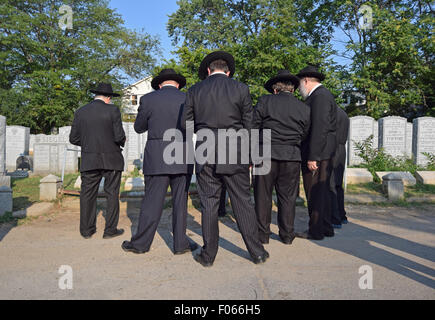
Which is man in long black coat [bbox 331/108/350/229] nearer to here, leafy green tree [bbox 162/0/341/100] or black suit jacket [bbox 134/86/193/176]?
black suit jacket [bbox 134/86/193/176]

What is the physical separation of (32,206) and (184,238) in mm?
3629

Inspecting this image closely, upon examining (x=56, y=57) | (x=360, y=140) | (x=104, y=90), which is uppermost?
(x=56, y=57)

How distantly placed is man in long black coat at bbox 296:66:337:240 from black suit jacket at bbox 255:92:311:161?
0.17 metres

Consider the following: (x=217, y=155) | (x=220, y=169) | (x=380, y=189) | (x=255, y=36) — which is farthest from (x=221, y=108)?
(x=255, y=36)

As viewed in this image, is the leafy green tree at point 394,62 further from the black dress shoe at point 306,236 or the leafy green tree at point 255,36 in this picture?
the black dress shoe at point 306,236

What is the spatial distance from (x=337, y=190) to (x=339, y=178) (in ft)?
0.64

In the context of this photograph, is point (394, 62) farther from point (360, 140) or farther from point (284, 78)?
point (284, 78)

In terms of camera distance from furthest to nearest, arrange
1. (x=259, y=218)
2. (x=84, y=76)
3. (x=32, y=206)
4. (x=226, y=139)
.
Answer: (x=84, y=76)
(x=32, y=206)
(x=259, y=218)
(x=226, y=139)

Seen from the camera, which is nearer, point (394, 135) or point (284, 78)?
point (284, 78)

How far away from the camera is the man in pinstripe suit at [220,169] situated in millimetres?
3414

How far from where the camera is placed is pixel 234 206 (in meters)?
3.50
